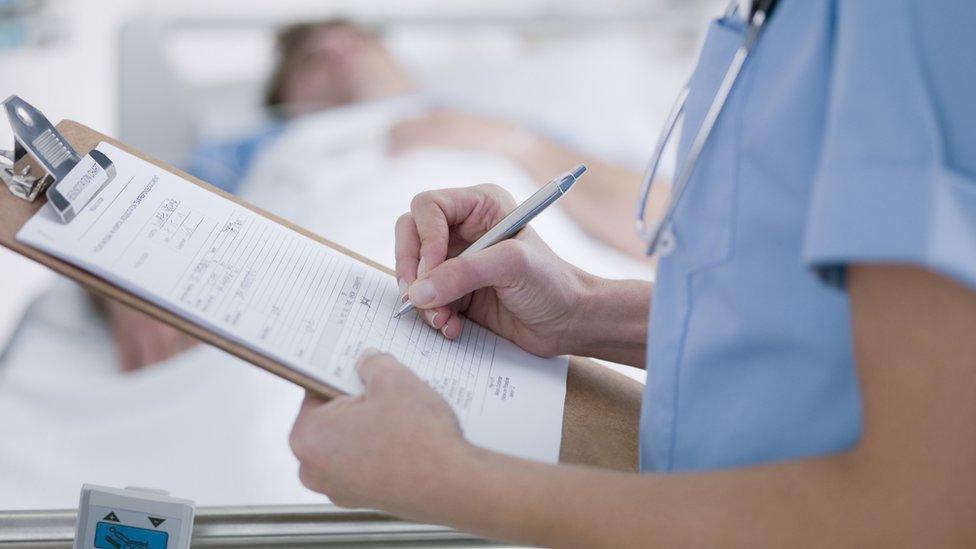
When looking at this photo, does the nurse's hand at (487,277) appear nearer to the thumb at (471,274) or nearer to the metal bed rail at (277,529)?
the thumb at (471,274)

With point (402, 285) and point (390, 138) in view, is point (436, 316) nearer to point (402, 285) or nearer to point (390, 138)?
point (402, 285)

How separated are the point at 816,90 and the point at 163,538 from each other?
1.72 feet

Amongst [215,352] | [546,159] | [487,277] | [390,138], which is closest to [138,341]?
[215,352]

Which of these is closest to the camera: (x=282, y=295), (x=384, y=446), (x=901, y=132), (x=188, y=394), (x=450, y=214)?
(x=901, y=132)

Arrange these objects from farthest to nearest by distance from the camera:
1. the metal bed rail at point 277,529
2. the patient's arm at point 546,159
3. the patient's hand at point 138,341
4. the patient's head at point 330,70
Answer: the patient's head at point 330,70, the patient's arm at point 546,159, the patient's hand at point 138,341, the metal bed rail at point 277,529

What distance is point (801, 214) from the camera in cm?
47

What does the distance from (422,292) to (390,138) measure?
1238mm

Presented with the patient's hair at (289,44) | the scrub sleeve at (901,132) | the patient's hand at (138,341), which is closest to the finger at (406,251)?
the scrub sleeve at (901,132)

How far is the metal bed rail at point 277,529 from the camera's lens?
65cm

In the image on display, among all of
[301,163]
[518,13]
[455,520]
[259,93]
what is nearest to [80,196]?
[455,520]

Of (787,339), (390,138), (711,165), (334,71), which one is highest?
(334,71)

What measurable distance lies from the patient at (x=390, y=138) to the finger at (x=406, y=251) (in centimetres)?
54

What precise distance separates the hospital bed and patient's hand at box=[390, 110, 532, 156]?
0.48ft

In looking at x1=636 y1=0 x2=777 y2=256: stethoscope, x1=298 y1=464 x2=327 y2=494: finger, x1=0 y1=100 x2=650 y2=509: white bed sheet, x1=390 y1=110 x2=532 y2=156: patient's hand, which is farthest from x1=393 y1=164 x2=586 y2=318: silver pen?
x1=390 y1=110 x2=532 y2=156: patient's hand
